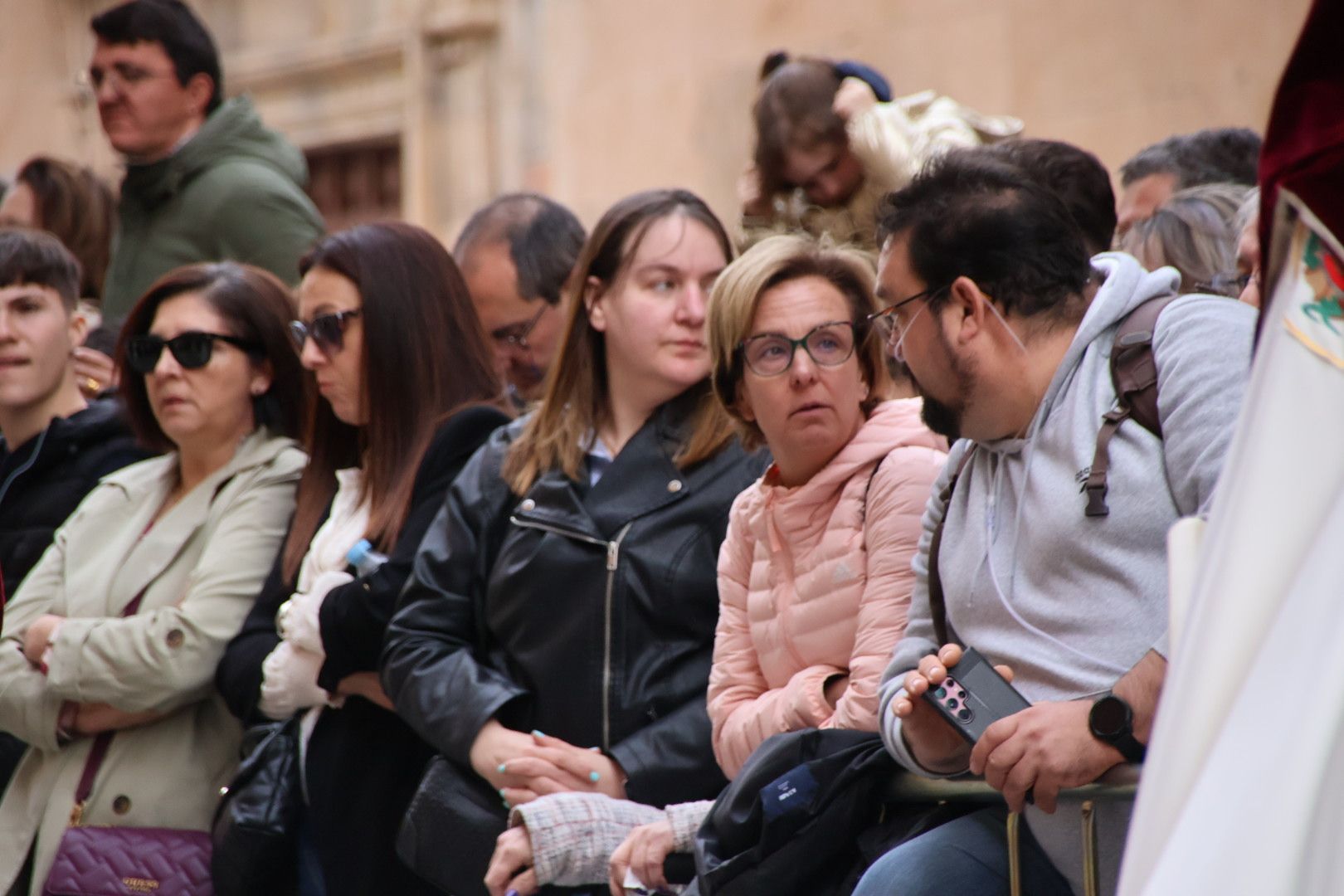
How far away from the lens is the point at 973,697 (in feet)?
9.46

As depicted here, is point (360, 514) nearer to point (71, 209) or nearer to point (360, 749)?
point (360, 749)

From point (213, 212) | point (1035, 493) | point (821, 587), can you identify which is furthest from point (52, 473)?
point (1035, 493)

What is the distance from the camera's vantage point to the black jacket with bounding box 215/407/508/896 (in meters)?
4.44

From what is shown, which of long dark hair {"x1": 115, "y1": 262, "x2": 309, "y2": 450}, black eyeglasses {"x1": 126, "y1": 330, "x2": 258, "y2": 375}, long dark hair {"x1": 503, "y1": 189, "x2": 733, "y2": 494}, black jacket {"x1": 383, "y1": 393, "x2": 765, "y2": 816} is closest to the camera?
black jacket {"x1": 383, "y1": 393, "x2": 765, "y2": 816}

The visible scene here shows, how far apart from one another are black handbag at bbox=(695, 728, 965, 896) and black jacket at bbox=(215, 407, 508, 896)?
1.47 m

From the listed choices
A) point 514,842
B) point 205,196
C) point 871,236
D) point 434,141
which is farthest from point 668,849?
point 434,141

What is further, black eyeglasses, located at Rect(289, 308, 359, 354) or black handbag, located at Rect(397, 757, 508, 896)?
black eyeglasses, located at Rect(289, 308, 359, 354)

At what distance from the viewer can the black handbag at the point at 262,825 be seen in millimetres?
4453

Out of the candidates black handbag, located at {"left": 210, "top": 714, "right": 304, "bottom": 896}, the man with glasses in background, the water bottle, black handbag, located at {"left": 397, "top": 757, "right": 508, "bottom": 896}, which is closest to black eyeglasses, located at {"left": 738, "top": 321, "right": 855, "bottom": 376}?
black handbag, located at {"left": 397, "top": 757, "right": 508, "bottom": 896}

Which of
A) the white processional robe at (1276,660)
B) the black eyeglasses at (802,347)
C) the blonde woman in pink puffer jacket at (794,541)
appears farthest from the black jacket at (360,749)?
the white processional robe at (1276,660)

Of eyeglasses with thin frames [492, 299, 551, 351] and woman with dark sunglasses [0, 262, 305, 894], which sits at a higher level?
eyeglasses with thin frames [492, 299, 551, 351]

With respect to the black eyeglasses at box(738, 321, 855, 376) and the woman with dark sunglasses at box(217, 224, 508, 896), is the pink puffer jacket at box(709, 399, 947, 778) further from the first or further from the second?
the woman with dark sunglasses at box(217, 224, 508, 896)

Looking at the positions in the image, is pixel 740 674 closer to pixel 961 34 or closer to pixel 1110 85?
pixel 1110 85

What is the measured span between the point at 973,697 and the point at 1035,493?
0.38m
